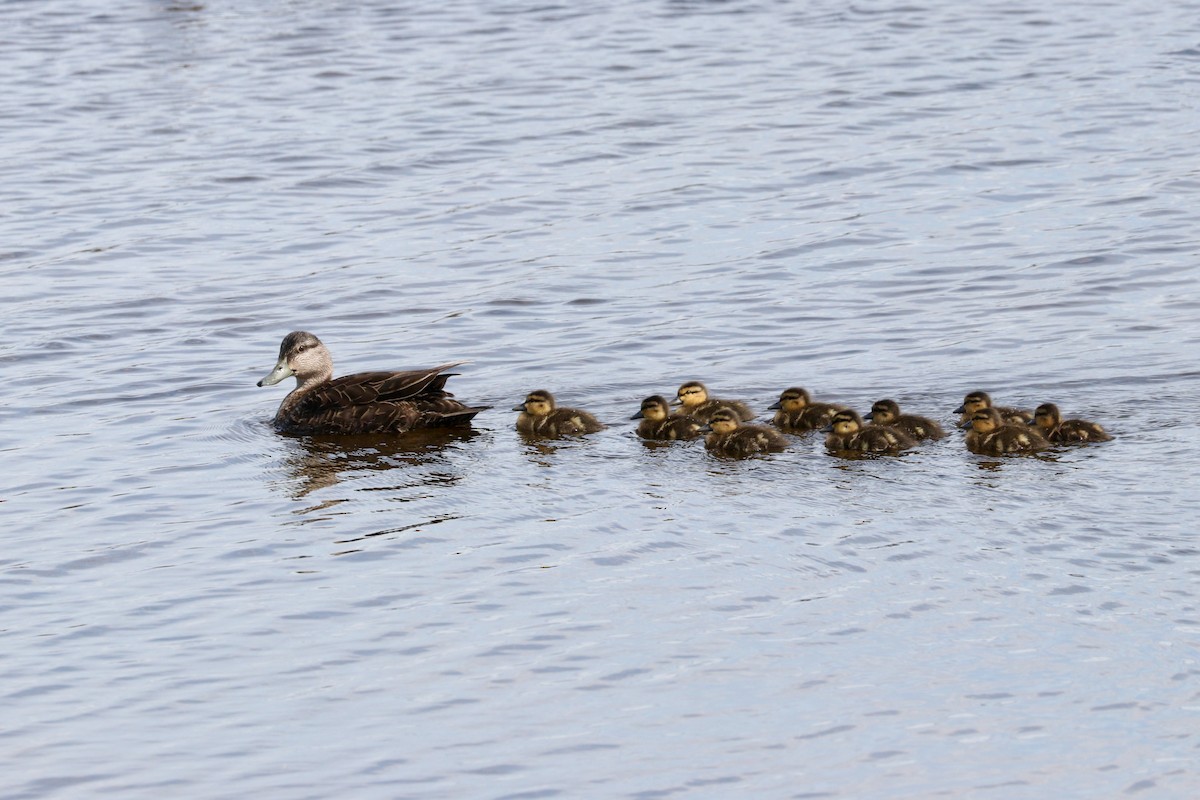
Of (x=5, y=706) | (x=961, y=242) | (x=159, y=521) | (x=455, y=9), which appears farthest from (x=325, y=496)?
(x=455, y=9)

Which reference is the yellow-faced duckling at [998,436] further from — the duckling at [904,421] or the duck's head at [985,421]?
the duckling at [904,421]

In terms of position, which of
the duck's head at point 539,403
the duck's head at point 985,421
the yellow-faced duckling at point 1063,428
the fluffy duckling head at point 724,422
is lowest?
the yellow-faced duckling at point 1063,428

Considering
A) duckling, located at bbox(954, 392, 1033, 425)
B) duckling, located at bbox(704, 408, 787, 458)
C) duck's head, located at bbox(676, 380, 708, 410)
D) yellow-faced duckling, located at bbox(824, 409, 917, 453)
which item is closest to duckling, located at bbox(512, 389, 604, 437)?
duck's head, located at bbox(676, 380, 708, 410)

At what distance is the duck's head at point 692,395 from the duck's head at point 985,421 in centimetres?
148

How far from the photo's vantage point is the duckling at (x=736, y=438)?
9.12 metres

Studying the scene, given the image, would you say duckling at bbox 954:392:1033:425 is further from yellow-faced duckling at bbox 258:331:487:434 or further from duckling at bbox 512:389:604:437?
yellow-faced duckling at bbox 258:331:487:434

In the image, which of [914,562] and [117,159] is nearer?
[914,562]

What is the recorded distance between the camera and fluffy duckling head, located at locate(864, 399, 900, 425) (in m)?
9.33

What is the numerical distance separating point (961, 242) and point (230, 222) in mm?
5624

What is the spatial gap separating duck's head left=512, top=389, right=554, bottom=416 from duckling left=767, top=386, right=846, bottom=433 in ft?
3.70

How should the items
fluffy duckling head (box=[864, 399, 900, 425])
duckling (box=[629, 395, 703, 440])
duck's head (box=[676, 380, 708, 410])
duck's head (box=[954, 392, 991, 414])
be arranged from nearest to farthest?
duck's head (box=[954, 392, 991, 414]) → fluffy duckling head (box=[864, 399, 900, 425]) → duckling (box=[629, 395, 703, 440]) → duck's head (box=[676, 380, 708, 410])

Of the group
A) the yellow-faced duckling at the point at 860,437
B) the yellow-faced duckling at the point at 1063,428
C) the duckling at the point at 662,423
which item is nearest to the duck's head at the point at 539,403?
the duckling at the point at 662,423

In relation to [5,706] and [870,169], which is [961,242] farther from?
[5,706]

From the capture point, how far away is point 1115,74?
19.1 metres
